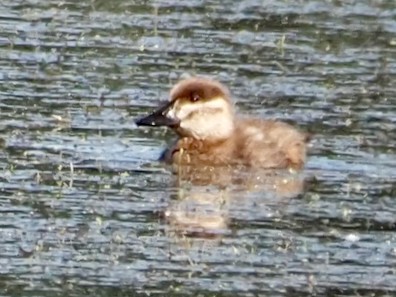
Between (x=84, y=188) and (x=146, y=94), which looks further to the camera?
(x=146, y=94)

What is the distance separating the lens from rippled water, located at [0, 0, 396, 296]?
8.33 metres

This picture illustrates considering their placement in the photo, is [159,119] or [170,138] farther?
[170,138]

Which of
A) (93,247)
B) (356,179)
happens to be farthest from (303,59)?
(93,247)

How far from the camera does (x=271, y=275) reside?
8.27 m

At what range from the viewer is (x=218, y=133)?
1119 centimetres

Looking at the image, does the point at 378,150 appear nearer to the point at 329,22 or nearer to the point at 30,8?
the point at 329,22

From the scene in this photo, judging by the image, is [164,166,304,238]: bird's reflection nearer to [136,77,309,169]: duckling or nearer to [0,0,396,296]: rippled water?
[0,0,396,296]: rippled water

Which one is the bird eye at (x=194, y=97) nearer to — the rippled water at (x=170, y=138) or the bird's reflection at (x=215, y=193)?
the rippled water at (x=170, y=138)

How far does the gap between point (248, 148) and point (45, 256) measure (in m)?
2.70

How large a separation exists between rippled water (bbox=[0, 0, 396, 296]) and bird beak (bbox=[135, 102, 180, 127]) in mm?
140

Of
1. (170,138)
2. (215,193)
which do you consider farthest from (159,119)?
(215,193)

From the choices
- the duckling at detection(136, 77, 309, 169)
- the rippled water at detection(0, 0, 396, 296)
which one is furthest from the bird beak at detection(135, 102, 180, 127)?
the rippled water at detection(0, 0, 396, 296)

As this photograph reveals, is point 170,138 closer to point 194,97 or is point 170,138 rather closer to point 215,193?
point 194,97

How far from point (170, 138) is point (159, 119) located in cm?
58
